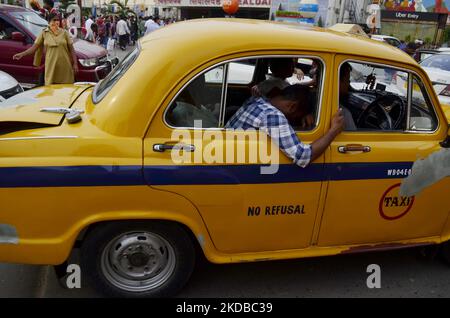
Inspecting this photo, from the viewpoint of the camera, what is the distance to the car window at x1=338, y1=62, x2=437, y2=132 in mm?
2934

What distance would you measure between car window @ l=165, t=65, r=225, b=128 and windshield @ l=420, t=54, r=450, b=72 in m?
7.63

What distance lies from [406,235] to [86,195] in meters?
2.33

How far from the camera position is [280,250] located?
9.38ft

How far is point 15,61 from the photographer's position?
830 cm

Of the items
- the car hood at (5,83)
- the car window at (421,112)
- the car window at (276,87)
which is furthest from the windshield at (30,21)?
the car window at (421,112)

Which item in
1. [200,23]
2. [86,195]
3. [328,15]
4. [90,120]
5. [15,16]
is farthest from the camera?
[328,15]

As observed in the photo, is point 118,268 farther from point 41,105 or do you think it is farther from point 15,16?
point 15,16

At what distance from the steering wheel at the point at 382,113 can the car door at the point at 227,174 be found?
809mm

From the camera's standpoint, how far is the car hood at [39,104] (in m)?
2.56

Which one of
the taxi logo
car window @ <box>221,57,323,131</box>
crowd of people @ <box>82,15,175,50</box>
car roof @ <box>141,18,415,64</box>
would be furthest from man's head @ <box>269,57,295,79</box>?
crowd of people @ <box>82,15,175,50</box>

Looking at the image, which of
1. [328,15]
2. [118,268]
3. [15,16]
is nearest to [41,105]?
[118,268]

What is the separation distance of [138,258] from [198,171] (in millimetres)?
767

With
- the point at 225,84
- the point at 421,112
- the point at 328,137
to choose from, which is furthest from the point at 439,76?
the point at 225,84

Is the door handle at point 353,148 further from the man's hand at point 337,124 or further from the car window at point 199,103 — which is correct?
the car window at point 199,103
